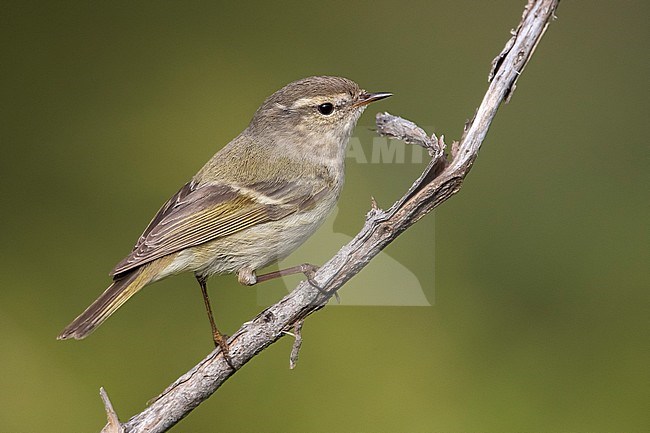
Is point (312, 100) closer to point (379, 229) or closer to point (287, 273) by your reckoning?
point (287, 273)

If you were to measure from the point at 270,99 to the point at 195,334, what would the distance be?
747 millimetres

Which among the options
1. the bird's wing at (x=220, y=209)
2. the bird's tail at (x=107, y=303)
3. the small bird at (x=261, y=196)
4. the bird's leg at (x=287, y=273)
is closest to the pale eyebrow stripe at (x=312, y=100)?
the small bird at (x=261, y=196)

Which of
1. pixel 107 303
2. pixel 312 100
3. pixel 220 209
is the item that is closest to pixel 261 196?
pixel 220 209

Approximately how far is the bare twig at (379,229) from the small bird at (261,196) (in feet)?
0.52

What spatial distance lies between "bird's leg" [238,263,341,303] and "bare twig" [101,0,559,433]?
1 cm

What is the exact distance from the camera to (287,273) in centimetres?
173

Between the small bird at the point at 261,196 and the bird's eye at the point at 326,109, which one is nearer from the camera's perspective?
the small bird at the point at 261,196

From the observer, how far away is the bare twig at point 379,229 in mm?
1515

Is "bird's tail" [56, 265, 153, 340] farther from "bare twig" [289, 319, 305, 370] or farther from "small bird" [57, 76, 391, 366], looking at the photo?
"bare twig" [289, 319, 305, 370]

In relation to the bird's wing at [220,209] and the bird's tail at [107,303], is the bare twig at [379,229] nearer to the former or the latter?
the bird's tail at [107,303]

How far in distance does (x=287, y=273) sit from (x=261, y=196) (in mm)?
254

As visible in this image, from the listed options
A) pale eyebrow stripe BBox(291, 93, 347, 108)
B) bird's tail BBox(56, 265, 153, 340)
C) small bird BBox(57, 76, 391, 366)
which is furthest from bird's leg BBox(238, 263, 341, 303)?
pale eyebrow stripe BBox(291, 93, 347, 108)

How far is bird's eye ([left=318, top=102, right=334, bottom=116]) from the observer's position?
6.64 ft

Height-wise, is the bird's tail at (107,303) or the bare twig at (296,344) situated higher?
the bird's tail at (107,303)
